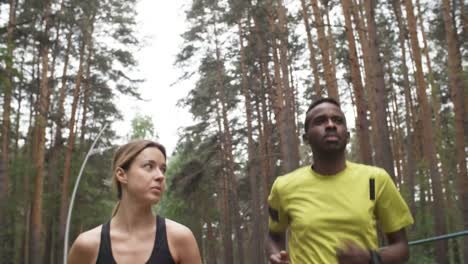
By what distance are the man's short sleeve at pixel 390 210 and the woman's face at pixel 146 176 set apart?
1213 mm

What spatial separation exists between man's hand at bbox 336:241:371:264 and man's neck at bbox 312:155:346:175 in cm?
54

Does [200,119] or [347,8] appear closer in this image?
[347,8]

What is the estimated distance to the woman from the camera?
264cm

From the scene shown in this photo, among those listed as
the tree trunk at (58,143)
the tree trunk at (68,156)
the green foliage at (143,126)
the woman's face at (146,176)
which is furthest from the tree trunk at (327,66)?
the green foliage at (143,126)

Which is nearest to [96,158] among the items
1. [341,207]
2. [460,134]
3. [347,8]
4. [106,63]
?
[106,63]

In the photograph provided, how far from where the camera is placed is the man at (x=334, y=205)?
280 centimetres

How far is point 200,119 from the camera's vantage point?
28.7 metres

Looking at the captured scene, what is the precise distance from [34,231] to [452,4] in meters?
15.8

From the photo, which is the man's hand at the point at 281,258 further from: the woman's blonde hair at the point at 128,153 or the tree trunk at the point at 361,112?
the tree trunk at the point at 361,112

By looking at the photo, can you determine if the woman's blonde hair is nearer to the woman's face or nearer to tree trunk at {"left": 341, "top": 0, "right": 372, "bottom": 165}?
the woman's face

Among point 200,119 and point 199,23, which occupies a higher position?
point 199,23

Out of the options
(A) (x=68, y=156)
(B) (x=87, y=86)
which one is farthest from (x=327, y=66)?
(B) (x=87, y=86)

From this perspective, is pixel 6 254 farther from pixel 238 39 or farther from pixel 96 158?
pixel 238 39

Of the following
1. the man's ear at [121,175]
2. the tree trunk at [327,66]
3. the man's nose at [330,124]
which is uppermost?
the tree trunk at [327,66]
